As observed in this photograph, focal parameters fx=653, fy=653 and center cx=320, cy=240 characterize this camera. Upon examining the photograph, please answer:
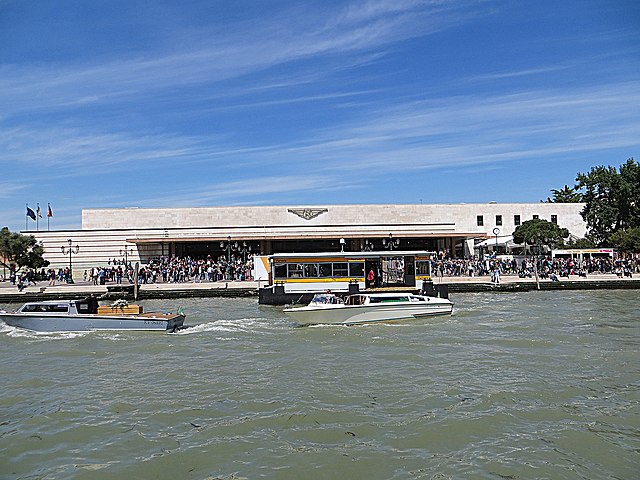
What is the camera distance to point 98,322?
77.8ft

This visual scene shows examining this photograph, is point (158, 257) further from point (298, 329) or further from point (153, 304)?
point (298, 329)

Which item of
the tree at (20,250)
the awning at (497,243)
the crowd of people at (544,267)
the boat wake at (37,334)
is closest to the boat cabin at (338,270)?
the crowd of people at (544,267)

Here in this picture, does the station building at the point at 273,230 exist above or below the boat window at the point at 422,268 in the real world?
above

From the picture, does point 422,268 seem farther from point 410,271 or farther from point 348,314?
point 348,314

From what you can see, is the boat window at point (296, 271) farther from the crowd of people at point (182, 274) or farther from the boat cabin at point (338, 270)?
the crowd of people at point (182, 274)

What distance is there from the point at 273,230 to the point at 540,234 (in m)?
26.6

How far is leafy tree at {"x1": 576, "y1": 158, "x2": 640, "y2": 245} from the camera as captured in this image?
7012 centimetres

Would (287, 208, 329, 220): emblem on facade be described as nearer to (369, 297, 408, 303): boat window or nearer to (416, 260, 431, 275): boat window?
(416, 260, 431, 275): boat window

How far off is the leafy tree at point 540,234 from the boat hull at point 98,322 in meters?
46.7

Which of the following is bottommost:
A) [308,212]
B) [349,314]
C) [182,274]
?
[349,314]

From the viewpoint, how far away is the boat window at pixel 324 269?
3603 cm

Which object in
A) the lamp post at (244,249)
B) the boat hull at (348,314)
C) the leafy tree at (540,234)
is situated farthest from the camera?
the leafy tree at (540,234)

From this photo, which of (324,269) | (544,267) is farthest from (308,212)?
(324,269)

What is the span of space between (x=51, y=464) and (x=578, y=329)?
18.9 m
